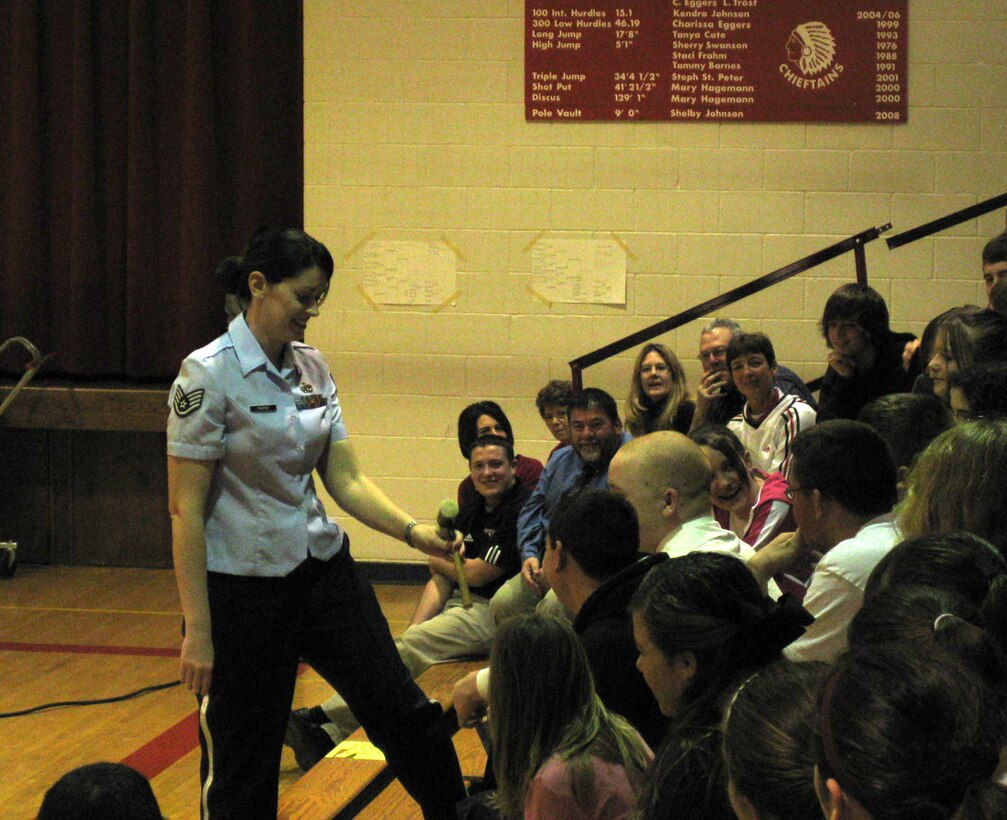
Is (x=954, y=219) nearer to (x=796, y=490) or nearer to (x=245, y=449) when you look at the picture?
(x=796, y=490)

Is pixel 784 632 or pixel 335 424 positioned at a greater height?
pixel 335 424

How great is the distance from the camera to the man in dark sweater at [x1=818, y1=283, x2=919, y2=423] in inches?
173

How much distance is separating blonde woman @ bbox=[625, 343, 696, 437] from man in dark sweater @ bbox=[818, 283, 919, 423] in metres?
Answer: 0.92

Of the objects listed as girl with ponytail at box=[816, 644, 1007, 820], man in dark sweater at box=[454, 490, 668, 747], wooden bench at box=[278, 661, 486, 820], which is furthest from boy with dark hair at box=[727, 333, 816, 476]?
girl with ponytail at box=[816, 644, 1007, 820]

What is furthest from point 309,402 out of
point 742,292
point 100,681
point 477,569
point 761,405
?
point 742,292

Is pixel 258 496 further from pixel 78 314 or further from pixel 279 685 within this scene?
pixel 78 314

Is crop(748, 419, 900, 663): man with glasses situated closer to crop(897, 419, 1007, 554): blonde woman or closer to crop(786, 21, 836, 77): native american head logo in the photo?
crop(897, 419, 1007, 554): blonde woman

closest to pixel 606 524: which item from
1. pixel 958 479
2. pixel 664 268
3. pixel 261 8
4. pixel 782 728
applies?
pixel 958 479

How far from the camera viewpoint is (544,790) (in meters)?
1.97

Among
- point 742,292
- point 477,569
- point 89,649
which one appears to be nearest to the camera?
point 477,569

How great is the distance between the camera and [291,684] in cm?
278

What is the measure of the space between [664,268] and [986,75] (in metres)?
1.70

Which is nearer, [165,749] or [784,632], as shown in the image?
[784,632]

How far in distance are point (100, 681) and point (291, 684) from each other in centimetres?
253
